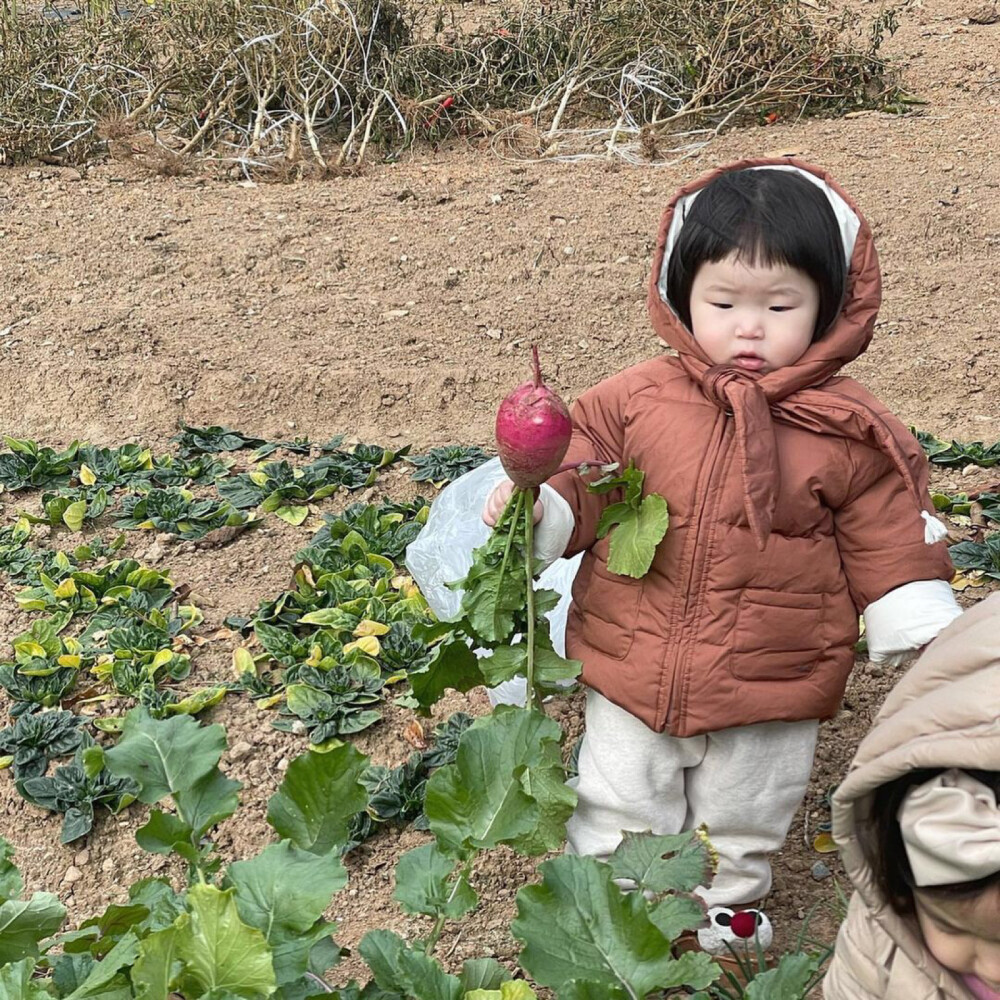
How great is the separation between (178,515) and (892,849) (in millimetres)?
2544

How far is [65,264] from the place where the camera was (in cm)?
513

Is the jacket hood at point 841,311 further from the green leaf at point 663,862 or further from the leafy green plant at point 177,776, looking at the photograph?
the leafy green plant at point 177,776

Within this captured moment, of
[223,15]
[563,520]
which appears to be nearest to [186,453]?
[563,520]

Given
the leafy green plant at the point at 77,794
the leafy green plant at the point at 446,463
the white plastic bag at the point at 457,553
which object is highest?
the white plastic bag at the point at 457,553

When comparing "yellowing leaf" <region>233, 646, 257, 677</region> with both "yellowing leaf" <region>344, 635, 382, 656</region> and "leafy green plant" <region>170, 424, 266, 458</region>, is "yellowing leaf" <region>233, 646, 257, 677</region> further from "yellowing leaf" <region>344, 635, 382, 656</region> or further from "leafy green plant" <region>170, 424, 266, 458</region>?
"leafy green plant" <region>170, 424, 266, 458</region>

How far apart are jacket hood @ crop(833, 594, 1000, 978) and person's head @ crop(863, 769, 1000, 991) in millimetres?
19

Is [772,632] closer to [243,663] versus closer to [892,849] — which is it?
[892,849]

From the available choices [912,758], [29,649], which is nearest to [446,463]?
[29,649]

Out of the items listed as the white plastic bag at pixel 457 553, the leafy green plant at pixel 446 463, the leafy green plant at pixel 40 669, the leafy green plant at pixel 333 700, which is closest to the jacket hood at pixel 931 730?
the white plastic bag at pixel 457 553

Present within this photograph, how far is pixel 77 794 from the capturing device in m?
2.72

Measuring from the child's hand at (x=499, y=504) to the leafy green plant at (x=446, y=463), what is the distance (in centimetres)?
168

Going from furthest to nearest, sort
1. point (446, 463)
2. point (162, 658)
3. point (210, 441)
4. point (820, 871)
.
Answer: point (210, 441), point (446, 463), point (162, 658), point (820, 871)

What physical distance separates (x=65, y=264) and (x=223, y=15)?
6.69 ft

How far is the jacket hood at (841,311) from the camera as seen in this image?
198 centimetres
